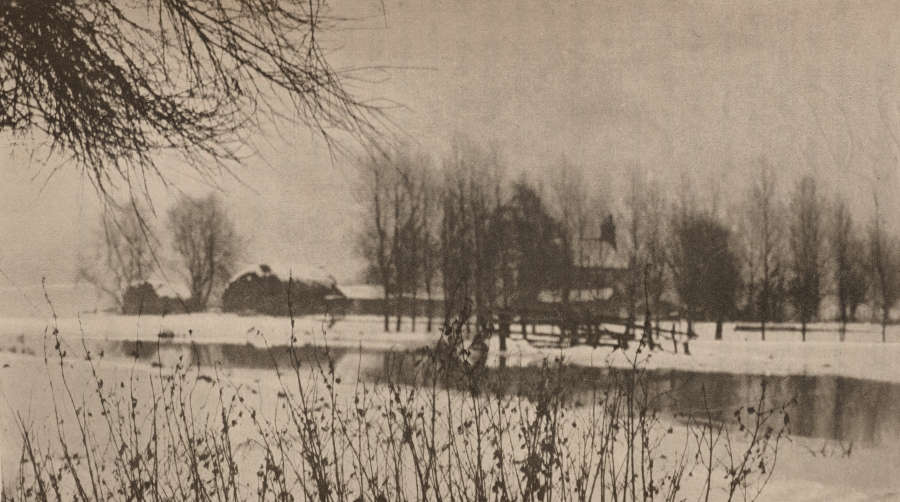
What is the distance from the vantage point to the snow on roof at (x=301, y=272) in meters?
3.44

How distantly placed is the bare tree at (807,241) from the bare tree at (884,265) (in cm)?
20

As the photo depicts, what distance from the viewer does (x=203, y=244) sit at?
363cm

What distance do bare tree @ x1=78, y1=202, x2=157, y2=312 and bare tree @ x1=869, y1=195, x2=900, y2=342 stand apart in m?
3.15

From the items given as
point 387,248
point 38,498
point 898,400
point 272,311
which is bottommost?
point 38,498

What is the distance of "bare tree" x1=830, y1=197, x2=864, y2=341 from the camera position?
10.6 feet

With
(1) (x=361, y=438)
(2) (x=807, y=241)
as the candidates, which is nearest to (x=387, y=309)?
(1) (x=361, y=438)

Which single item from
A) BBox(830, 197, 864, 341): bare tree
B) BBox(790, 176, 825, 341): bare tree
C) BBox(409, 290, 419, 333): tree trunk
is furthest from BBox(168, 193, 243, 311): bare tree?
BBox(830, 197, 864, 341): bare tree

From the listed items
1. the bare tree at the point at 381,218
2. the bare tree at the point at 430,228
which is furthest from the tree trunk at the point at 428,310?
the bare tree at the point at 381,218

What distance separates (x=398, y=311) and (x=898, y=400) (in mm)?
2258

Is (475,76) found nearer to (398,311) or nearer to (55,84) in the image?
(398,311)

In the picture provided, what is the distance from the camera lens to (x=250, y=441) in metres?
3.33

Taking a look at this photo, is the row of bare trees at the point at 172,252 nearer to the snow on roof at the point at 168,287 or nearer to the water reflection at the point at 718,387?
the snow on roof at the point at 168,287


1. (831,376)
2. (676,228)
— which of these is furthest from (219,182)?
(831,376)

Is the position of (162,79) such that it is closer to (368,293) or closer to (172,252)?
(172,252)
